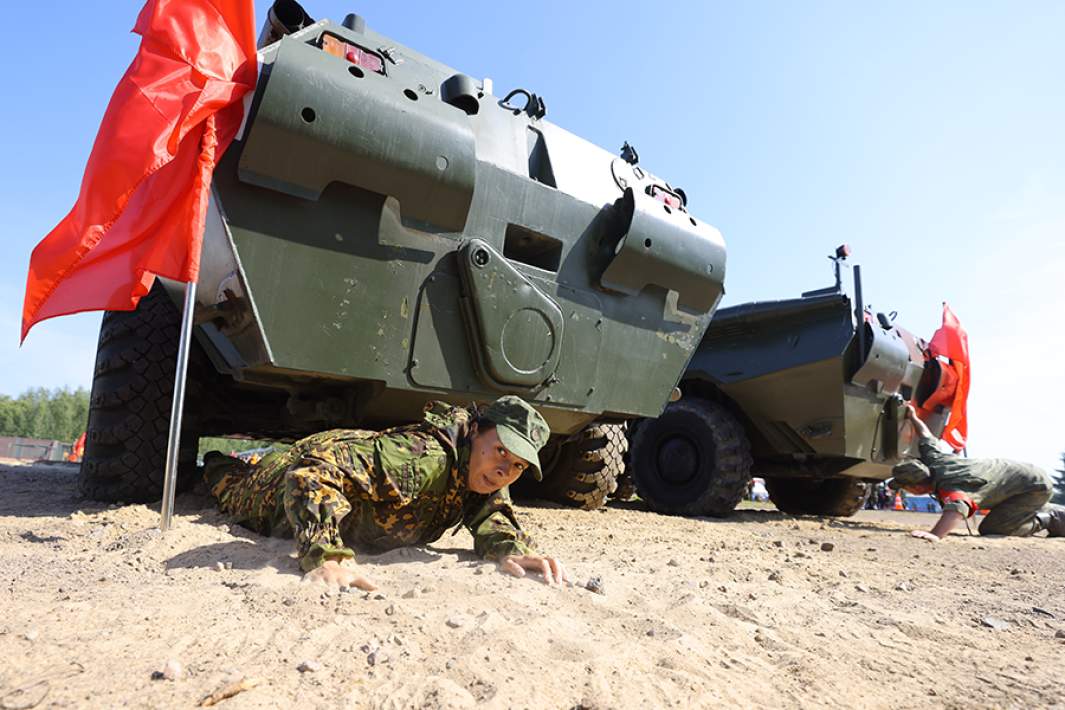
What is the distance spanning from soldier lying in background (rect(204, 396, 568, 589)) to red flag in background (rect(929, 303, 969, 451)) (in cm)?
631

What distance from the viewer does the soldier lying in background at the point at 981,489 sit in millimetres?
5453

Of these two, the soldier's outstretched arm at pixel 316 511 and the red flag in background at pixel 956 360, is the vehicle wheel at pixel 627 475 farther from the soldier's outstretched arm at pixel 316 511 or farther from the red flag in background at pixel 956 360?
the soldier's outstretched arm at pixel 316 511

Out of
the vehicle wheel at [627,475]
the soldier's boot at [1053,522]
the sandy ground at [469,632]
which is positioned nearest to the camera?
the sandy ground at [469,632]

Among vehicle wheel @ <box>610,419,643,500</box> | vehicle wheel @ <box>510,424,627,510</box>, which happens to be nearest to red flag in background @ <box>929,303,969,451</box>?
vehicle wheel @ <box>610,419,643,500</box>

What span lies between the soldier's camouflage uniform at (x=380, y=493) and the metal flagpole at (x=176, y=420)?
316mm

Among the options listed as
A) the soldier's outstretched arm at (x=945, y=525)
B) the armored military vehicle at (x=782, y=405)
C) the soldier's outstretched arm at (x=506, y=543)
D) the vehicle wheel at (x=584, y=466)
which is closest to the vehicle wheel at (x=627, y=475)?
the armored military vehicle at (x=782, y=405)

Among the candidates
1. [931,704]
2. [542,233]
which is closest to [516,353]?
[542,233]

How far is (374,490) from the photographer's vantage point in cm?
238

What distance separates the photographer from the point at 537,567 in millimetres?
2250

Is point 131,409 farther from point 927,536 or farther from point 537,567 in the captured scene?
point 927,536

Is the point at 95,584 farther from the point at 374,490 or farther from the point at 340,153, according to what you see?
the point at 340,153

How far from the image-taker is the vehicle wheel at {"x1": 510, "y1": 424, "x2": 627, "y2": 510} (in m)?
4.78

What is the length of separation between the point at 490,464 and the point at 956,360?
6.71 meters

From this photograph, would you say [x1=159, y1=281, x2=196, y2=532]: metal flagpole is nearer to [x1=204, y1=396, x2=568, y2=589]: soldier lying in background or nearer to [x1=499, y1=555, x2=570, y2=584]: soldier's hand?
[x1=204, y1=396, x2=568, y2=589]: soldier lying in background
